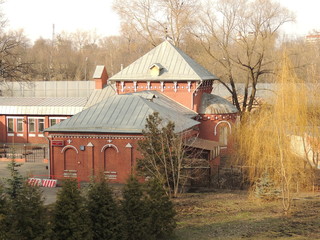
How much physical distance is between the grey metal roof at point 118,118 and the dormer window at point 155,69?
5900mm

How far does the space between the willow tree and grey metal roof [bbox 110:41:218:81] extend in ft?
32.3

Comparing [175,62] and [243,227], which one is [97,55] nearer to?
[175,62]

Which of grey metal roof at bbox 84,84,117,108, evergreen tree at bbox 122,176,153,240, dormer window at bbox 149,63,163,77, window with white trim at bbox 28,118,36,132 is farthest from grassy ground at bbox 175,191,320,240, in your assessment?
window with white trim at bbox 28,118,36,132

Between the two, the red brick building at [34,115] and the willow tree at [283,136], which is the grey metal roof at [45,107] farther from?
the willow tree at [283,136]

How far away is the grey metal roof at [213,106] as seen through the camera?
31391 mm

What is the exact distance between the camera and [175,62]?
31.2m

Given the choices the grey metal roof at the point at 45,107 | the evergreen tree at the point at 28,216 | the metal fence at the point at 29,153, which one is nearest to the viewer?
the evergreen tree at the point at 28,216

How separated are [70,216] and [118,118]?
461 inches

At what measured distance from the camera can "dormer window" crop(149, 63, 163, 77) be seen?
3047 cm

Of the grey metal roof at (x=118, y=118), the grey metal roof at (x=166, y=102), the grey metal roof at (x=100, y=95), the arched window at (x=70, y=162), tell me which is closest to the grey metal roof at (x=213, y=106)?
the grey metal roof at (x=166, y=102)

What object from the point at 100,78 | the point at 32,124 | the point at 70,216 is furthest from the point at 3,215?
the point at 32,124

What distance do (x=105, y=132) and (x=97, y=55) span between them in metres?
67.1

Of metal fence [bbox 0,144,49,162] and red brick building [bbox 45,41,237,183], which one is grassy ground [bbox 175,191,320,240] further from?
metal fence [bbox 0,144,49,162]

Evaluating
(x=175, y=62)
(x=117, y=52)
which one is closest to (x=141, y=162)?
(x=175, y=62)
